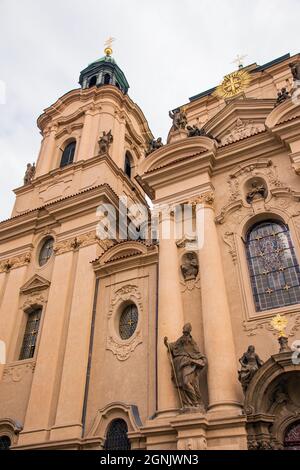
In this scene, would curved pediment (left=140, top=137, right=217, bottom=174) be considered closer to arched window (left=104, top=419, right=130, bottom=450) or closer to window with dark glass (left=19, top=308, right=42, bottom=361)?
window with dark glass (left=19, top=308, right=42, bottom=361)

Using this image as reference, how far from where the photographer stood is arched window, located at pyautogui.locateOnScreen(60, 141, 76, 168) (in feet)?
66.9

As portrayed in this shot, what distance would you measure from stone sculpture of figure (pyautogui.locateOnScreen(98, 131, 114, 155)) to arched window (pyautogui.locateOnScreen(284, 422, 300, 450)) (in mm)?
12846

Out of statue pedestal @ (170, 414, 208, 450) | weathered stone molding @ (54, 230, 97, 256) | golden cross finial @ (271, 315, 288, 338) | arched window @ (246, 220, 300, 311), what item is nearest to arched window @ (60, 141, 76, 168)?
weathered stone molding @ (54, 230, 97, 256)

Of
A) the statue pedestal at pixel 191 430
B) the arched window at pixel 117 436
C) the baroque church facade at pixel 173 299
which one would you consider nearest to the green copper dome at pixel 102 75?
the baroque church facade at pixel 173 299

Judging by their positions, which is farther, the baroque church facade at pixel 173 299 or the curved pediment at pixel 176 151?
the curved pediment at pixel 176 151

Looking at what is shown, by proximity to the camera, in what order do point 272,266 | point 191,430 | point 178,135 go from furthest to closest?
point 178,135, point 272,266, point 191,430

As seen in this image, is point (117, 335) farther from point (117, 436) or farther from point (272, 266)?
point (272, 266)

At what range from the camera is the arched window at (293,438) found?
905 centimetres

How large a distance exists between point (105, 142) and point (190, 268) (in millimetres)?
8742

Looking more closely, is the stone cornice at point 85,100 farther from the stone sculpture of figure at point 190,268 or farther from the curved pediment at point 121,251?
the stone sculpture of figure at point 190,268

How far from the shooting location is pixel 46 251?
17.1 metres

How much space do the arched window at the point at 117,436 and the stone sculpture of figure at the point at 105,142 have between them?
1098 cm

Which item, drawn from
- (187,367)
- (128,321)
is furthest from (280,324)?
(128,321)
